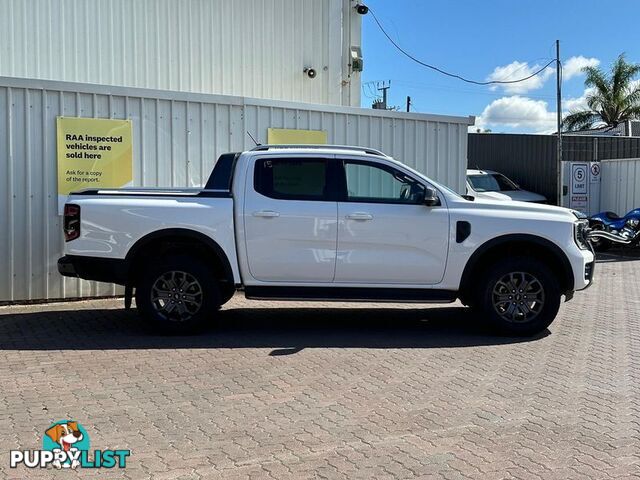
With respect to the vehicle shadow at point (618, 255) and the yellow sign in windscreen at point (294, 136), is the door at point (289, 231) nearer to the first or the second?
the yellow sign in windscreen at point (294, 136)

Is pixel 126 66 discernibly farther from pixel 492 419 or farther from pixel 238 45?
pixel 492 419

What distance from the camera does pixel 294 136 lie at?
1045 centimetres

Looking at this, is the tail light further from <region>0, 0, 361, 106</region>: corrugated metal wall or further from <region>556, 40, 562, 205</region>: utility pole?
<region>556, 40, 562, 205</region>: utility pole

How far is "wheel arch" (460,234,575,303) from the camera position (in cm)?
698

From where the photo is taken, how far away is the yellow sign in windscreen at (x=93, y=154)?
349 inches

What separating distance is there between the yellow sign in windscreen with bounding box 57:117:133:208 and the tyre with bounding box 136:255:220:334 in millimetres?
2762

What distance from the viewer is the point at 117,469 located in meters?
3.88

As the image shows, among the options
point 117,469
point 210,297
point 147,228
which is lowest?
point 117,469

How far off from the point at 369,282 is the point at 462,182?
219 inches

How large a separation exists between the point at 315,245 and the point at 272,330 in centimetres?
119

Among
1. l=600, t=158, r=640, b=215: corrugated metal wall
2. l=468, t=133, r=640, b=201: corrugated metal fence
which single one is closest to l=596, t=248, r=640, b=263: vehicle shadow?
l=600, t=158, r=640, b=215: corrugated metal wall

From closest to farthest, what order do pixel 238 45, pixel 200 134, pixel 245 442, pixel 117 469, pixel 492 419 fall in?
pixel 117 469
pixel 245 442
pixel 492 419
pixel 200 134
pixel 238 45

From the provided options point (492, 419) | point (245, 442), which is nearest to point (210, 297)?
point (245, 442)

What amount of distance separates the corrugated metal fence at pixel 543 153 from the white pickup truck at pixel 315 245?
13920mm
